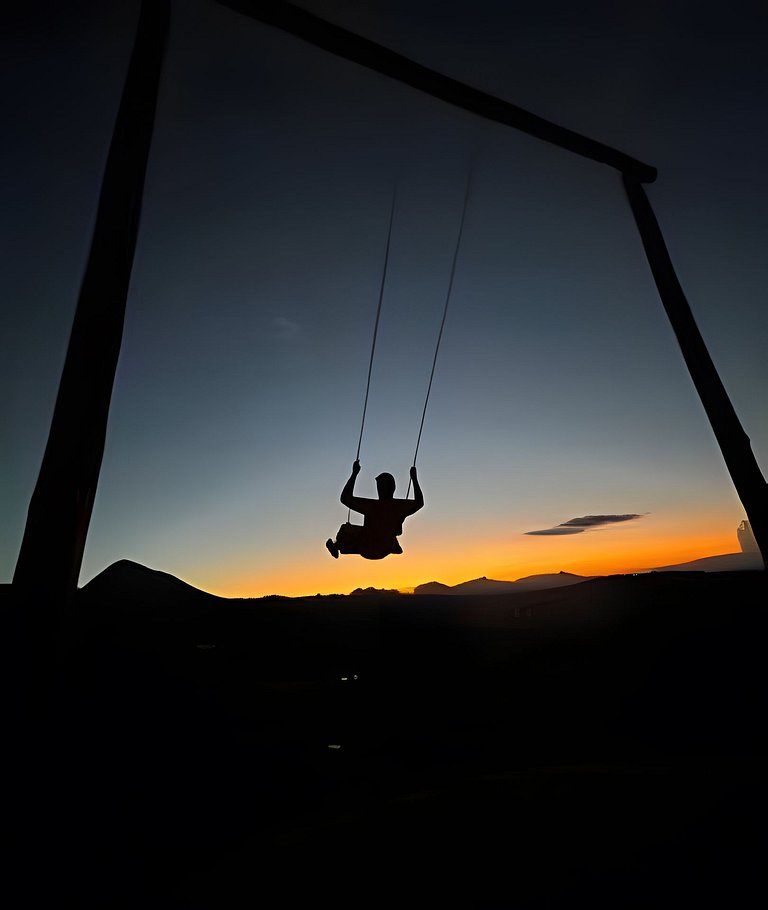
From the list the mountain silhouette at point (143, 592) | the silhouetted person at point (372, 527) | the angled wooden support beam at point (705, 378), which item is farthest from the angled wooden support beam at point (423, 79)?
the mountain silhouette at point (143, 592)

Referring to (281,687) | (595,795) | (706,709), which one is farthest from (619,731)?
(281,687)

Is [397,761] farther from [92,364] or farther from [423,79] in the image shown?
[423,79]

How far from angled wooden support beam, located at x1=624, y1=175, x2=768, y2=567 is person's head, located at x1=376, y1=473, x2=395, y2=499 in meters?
2.81

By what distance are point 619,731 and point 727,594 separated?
2.89m

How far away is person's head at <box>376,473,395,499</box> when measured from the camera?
466 centimetres

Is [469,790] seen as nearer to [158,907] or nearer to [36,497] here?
[158,907]

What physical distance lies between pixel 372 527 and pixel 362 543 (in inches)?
6.5

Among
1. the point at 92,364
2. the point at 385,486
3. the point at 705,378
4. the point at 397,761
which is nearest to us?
the point at 92,364

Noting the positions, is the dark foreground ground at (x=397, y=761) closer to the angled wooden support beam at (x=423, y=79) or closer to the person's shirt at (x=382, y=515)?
the person's shirt at (x=382, y=515)

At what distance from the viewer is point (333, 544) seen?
447 cm

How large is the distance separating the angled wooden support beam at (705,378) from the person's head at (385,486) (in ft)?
9.23

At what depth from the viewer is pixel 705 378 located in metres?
4.25

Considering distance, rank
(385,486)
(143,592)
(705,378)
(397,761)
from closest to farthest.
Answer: (397,761), (705,378), (143,592), (385,486)

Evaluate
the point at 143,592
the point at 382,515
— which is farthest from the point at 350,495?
the point at 143,592
